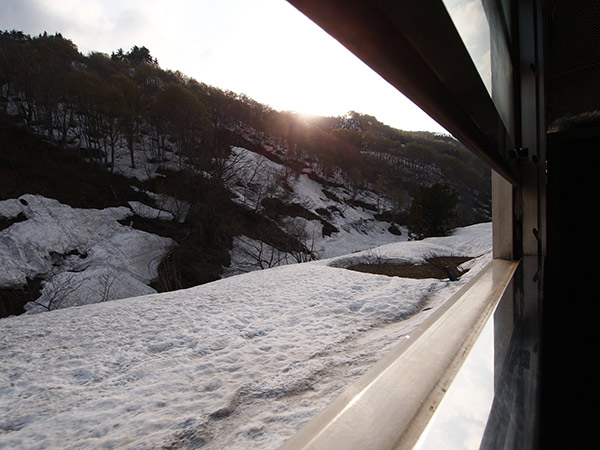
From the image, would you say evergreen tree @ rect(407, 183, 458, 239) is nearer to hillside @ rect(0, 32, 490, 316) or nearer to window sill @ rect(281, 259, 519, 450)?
hillside @ rect(0, 32, 490, 316)

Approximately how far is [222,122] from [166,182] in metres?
9.57

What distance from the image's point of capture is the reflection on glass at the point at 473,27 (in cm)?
42

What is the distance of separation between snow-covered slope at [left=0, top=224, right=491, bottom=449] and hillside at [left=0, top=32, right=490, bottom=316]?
775 centimetres

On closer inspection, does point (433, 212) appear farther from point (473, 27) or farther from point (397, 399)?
point (397, 399)

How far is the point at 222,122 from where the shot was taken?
24.7 m

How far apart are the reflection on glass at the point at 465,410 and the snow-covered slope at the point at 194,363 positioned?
84 centimetres

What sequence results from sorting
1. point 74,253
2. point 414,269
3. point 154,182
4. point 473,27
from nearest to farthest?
point 473,27, point 414,269, point 74,253, point 154,182

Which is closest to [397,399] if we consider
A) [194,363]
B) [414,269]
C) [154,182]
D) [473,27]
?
[473,27]

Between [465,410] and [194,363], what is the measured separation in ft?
6.23

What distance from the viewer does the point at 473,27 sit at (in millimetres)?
565

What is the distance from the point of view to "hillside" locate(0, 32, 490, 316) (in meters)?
12.0

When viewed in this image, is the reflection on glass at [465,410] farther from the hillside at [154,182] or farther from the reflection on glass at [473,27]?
the hillside at [154,182]

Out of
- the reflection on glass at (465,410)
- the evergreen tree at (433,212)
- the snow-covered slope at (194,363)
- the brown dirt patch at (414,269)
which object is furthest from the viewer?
the evergreen tree at (433,212)

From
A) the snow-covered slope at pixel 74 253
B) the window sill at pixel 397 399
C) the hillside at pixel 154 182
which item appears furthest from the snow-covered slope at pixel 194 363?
the hillside at pixel 154 182
